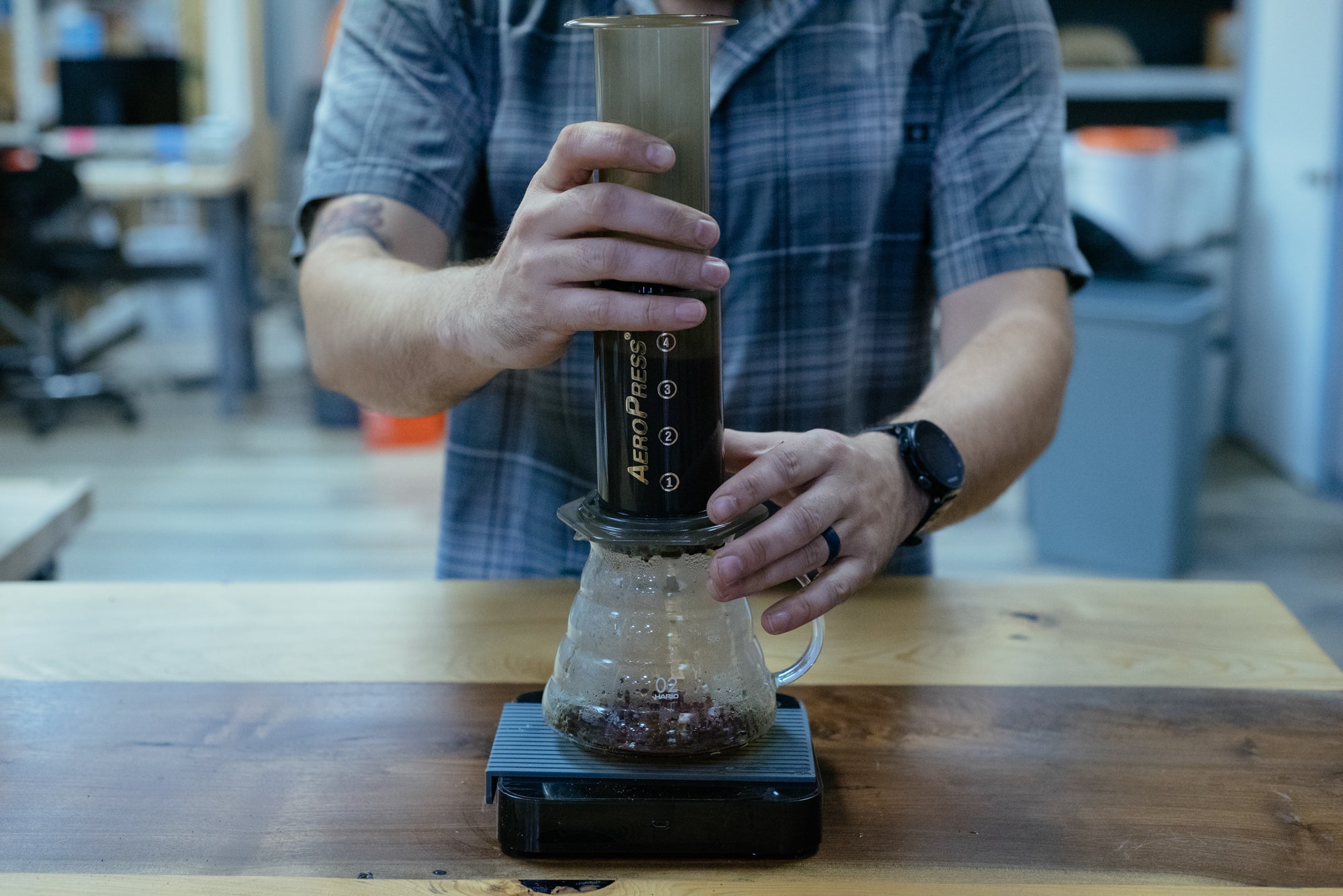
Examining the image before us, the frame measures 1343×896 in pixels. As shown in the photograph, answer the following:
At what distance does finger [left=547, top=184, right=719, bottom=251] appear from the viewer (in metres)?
0.67

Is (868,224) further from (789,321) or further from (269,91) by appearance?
(269,91)

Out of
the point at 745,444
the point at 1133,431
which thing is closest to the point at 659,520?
the point at 745,444

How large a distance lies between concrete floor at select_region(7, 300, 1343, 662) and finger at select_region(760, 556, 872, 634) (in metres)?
2.19

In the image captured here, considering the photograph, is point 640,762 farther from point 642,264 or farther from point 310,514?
point 310,514

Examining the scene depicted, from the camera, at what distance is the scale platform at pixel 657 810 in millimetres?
736

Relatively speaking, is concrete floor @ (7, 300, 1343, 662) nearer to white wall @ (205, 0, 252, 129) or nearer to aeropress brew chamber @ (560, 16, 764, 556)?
white wall @ (205, 0, 252, 129)

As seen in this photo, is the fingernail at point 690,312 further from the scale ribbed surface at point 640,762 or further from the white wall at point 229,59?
the white wall at point 229,59

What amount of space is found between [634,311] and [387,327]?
15.8 inches

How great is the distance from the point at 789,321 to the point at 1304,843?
666mm

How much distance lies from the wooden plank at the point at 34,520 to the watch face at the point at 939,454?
37.7 inches

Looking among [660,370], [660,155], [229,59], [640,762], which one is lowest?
[640,762]

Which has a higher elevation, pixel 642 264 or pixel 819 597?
pixel 642 264

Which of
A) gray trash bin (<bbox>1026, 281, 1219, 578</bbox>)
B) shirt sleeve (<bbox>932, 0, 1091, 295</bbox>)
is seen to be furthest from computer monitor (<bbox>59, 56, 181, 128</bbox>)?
shirt sleeve (<bbox>932, 0, 1091, 295</bbox>)

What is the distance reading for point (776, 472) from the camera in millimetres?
776
